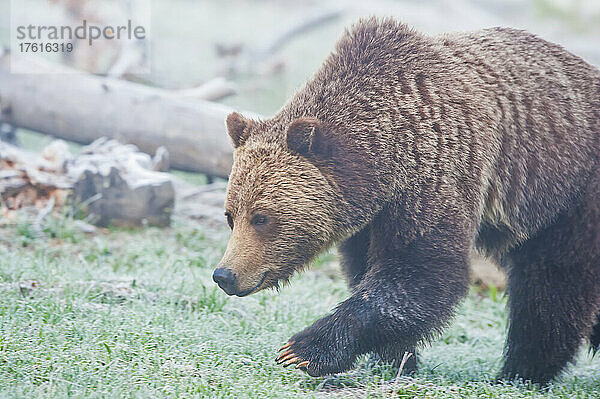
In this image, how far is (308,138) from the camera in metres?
3.90

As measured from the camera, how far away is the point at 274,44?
13.5m

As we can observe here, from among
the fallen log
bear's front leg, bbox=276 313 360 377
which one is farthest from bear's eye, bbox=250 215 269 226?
the fallen log

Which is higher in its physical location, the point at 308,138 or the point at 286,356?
the point at 308,138

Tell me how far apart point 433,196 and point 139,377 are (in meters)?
1.72

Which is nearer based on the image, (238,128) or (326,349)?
(326,349)

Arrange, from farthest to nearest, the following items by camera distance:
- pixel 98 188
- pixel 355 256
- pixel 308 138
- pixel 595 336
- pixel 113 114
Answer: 1. pixel 113 114
2. pixel 98 188
3. pixel 595 336
4. pixel 355 256
5. pixel 308 138

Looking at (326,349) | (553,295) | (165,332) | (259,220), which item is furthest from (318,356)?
(553,295)

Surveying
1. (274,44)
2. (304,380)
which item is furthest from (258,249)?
(274,44)

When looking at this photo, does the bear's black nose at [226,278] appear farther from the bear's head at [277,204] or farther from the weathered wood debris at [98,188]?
the weathered wood debris at [98,188]

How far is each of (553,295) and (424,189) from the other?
1039mm

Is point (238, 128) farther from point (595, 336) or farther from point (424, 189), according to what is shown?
point (595, 336)

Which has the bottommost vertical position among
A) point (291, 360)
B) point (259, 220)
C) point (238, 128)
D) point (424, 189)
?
point (291, 360)

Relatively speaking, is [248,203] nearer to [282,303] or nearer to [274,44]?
[282,303]

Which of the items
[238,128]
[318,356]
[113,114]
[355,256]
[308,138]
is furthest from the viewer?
[113,114]
